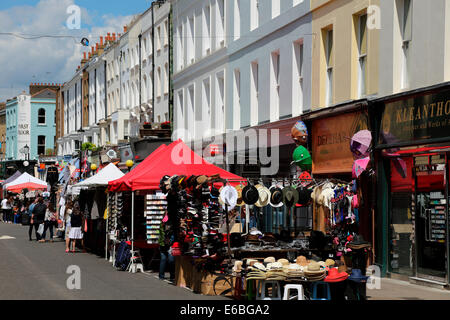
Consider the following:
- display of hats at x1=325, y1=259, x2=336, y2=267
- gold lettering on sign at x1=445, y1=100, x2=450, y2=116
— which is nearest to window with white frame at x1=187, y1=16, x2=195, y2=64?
gold lettering on sign at x1=445, y1=100, x2=450, y2=116

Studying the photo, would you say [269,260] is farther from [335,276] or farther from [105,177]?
[105,177]

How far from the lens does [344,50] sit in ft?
67.7

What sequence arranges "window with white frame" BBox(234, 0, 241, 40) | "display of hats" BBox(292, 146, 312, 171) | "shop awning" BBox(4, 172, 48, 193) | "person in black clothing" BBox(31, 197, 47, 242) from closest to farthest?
"display of hats" BBox(292, 146, 312, 171) → "window with white frame" BBox(234, 0, 241, 40) → "person in black clothing" BBox(31, 197, 47, 242) → "shop awning" BBox(4, 172, 48, 193)

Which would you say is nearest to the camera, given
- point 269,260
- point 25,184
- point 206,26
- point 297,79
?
point 269,260

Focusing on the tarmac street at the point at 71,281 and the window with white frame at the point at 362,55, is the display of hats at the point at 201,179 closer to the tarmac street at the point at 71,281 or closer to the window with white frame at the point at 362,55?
the tarmac street at the point at 71,281

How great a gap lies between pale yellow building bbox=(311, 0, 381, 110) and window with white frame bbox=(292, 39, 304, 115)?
52.1 inches

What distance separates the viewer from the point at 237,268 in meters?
14.5

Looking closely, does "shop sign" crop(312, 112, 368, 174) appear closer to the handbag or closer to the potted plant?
the handbag

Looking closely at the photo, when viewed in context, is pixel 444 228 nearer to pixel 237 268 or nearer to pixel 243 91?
pixel 237 268

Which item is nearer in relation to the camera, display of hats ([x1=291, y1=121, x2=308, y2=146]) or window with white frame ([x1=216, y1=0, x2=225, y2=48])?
display of hats ([x1=291, y1=121, x2=308, y2=146])

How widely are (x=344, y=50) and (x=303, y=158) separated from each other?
10.2ft

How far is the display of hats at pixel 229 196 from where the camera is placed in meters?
15.5

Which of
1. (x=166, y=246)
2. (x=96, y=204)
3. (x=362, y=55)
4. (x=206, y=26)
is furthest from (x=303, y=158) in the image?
(x=206, y=26)

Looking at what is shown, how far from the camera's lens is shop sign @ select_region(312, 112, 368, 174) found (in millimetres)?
19625
